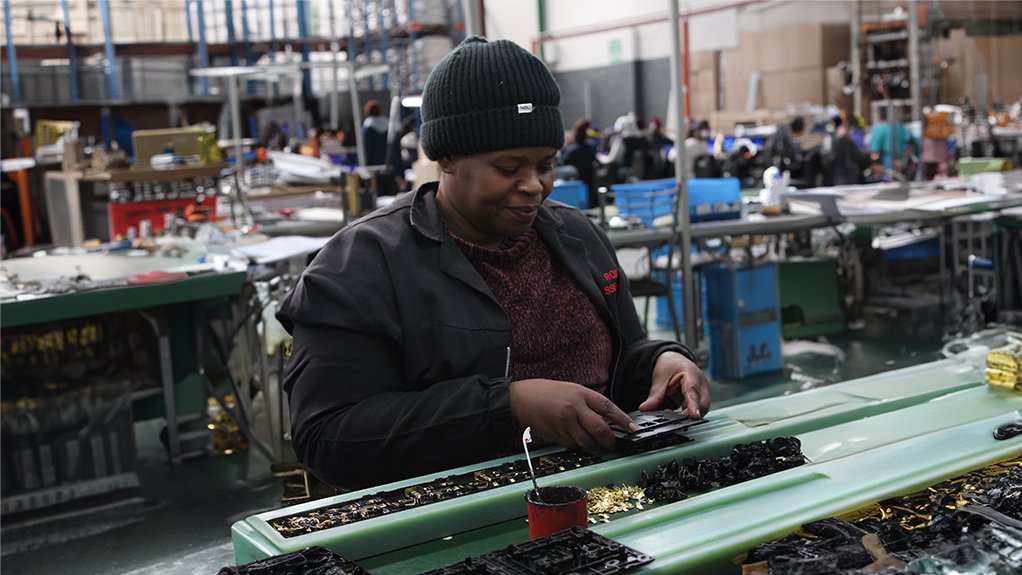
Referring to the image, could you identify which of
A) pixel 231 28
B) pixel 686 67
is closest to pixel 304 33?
pixel 231 28

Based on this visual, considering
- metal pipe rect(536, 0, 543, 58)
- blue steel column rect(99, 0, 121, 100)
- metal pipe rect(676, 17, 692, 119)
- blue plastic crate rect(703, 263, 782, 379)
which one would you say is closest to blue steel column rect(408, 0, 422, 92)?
metal pipe rect(536, 0, 543, 58)

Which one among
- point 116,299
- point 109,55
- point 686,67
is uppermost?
point 109,55

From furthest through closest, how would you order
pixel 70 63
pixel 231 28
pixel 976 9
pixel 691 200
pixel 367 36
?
pixel 231 28 → pixel 367 36 → pixel 70 63 → pixel 976 9 → pixel 691 200

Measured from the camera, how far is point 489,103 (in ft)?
5.31

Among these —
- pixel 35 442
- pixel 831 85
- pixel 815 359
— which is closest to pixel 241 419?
pixel 35 442

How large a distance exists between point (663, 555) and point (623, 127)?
10.9m

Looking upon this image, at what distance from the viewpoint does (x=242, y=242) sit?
469cm

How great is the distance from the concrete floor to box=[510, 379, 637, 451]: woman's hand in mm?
2021

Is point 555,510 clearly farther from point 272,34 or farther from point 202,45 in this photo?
point 272,34

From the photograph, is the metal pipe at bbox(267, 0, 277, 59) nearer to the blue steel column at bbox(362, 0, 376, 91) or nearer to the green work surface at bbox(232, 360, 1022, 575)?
the blue steel column at bbox(362, 0, 376, 91)

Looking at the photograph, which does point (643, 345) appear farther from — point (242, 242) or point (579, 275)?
point (242, 242)

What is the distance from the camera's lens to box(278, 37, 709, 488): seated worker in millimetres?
1526

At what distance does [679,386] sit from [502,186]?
17.8 inches

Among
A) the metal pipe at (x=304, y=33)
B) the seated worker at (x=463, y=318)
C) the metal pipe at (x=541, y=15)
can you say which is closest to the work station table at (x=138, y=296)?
the seated worker at (x=463, y=318)
